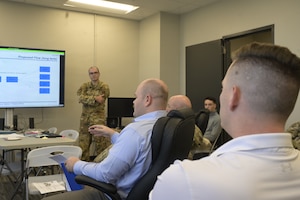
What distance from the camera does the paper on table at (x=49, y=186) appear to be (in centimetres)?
247

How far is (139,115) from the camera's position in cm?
Result: 202

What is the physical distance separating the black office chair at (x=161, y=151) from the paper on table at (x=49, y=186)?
32.6 inches

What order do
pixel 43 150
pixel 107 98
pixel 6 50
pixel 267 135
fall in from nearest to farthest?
1. pixel 267 135
2. pixel 43 150
3. pixel 6 50
4. pixel 107 98

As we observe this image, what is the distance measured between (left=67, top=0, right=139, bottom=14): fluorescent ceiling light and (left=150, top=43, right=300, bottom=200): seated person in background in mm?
5050

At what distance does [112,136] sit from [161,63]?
3866 mm

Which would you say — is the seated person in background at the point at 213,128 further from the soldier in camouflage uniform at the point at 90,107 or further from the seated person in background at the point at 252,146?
the seated person in background at the point at 252,146

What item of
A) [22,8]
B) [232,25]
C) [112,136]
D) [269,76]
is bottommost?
[112,136]

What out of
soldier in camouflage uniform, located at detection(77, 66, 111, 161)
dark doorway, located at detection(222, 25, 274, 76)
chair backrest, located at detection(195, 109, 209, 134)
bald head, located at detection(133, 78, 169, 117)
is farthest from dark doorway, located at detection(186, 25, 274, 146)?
bald head, located at detection(133, 78, 169, 117)

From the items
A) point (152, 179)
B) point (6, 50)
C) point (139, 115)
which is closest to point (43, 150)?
point (139, 115)


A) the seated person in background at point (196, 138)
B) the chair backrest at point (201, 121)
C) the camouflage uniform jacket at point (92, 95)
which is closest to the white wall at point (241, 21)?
the chair backrest at point (201, 121)

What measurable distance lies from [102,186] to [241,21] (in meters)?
3.95

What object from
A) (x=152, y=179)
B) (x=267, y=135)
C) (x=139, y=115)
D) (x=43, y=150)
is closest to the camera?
(x=267, y=135)

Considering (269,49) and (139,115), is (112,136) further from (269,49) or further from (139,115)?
(269,49)

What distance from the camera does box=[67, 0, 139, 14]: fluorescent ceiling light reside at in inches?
215
